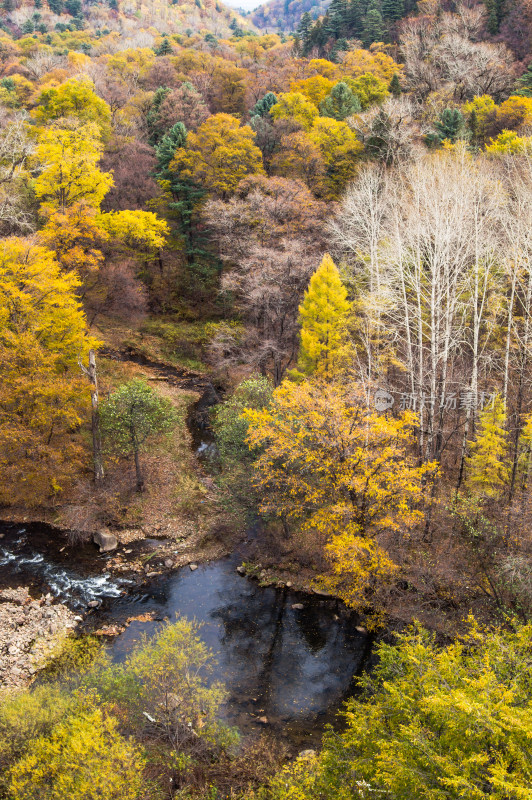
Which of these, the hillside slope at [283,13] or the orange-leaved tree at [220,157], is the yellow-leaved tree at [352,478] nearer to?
the orange-leaved tree at [220,157]

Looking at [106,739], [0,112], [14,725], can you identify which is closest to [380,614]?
[106,739]

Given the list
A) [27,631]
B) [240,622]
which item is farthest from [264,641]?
[27,631]

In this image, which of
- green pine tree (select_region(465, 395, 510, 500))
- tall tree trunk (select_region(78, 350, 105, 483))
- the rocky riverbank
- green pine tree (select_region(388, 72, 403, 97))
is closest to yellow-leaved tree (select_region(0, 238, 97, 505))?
tall tree trunk (select_region(78, 350, 105, 483))

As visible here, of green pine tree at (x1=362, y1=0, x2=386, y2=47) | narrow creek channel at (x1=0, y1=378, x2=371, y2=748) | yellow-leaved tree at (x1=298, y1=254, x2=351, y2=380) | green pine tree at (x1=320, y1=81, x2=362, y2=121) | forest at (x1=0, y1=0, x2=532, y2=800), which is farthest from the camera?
green pine tree at (x1=362, y1=0, x2=386, y2=47)

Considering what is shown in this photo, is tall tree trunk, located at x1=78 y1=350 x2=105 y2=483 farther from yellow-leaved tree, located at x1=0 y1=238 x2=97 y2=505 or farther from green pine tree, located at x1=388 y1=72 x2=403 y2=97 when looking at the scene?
green pine tree, located at x1=388 y1=72 x2=403 y2=97

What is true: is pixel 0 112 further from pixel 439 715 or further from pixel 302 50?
pixel 439 715

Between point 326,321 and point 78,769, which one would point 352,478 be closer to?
point 78,769
